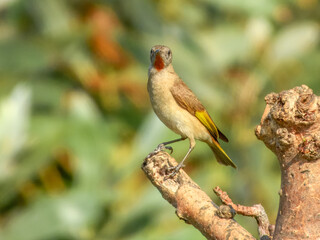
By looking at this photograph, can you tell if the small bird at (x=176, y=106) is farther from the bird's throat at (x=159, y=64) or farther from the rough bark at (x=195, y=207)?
the rough bark at (x=195, y=207)

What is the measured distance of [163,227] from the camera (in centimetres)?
629

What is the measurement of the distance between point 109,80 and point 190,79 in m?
0.97

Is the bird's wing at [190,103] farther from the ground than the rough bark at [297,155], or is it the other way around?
the bird's wing at [190,103]

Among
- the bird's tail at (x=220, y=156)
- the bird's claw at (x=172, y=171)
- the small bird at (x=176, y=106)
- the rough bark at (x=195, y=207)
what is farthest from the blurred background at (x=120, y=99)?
the rough bark at (x=195, y=207)

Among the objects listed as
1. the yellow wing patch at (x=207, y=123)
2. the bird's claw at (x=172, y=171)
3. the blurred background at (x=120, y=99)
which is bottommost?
the bird's claw at (x=172, y=171)

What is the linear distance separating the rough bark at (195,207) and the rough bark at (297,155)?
5.0 inches

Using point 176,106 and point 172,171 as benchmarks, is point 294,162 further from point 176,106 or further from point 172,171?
point 176,106

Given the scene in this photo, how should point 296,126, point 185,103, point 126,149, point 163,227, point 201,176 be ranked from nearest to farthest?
point 296,126 < point 185,103 < point 163,227 < point 201,176 < point 126,149

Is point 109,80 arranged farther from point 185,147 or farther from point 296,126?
point 296,126

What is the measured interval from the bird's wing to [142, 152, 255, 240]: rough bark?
→ 1.62 metres

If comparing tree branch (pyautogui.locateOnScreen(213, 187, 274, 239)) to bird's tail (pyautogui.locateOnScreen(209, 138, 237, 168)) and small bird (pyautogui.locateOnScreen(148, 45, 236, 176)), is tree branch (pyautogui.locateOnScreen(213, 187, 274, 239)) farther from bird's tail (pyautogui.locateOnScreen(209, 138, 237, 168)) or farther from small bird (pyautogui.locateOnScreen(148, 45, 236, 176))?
bird's tail (pyautogui.locateOnScreen(209, 138, 237, 168))

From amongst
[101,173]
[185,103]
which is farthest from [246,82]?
[185,103]

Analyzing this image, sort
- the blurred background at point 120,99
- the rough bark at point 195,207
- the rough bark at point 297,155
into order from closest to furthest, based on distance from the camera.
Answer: the rough bark at point 297,155 → the rough bark at point 195,207 → the blurred background at point 120,99

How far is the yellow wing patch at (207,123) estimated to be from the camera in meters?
4.19
